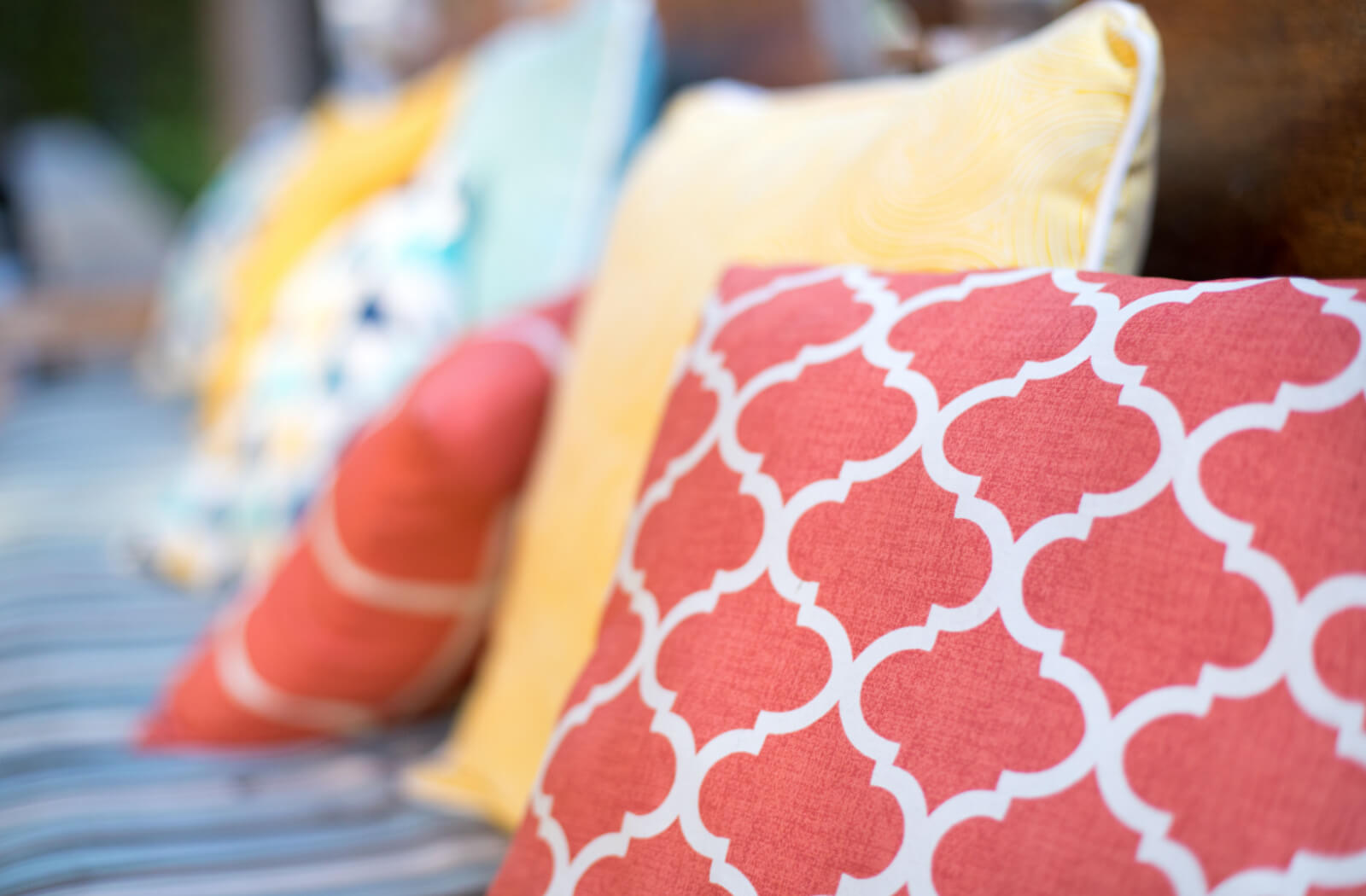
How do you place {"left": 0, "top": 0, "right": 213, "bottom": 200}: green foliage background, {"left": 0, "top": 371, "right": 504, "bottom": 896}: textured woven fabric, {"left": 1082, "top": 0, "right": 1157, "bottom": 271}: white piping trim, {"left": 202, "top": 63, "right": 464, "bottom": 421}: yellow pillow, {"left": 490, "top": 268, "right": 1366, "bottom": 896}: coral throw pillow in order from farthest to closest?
{"left": 0, "top": 0, "right": 213, "bottom": 200}: green foliage background
{"left": 202, "top": 63, "right": 464, "bottom": 421}: yellow pillow
{"left": 0, "top": 371, "right": 504, "bottom": 896}: textured woven fabric
{"left": 1082, "top": 0, "right": 1157, "bottom": 271}: white piping trim
{"left": 490, "top": 268, "right": 1366, "bottom": 896}: coral throw pillow

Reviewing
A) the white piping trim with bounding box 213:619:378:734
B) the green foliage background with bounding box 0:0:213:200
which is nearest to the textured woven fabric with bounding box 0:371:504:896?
the white piping trim with bounding box 213:619:378:734

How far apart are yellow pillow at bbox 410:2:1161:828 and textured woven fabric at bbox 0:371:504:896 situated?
5 centimetres

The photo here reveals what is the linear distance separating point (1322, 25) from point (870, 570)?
0.40m

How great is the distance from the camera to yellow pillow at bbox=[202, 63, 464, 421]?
1.44 metres

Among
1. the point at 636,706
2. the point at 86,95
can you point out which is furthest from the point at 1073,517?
the point at 86,95

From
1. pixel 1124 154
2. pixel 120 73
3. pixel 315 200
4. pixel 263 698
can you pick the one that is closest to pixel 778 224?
pixel 1124 154

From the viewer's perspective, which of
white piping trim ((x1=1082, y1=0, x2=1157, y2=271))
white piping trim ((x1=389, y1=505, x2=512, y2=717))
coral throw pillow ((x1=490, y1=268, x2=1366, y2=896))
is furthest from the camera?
white piping trim ((x1=389, y1=505, x2=512, y2=717))

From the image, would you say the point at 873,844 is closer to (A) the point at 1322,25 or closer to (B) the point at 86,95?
(A) the point at 1322,25

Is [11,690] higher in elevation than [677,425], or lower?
lower

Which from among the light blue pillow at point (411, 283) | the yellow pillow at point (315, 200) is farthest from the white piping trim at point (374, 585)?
the yellow pillow at point (315, 200)

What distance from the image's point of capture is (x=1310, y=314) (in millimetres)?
338

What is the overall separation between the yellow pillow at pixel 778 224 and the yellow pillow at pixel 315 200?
75 centimetres

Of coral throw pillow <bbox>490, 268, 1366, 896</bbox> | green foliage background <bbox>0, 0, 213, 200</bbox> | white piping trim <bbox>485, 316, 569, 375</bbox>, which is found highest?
coral throw pillow <bbox>490, 268, 1366, 896</bbox>

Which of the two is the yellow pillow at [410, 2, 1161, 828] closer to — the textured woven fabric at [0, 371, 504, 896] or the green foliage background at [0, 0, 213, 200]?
the textured woven fabric at [0, 371, 504, 896]
